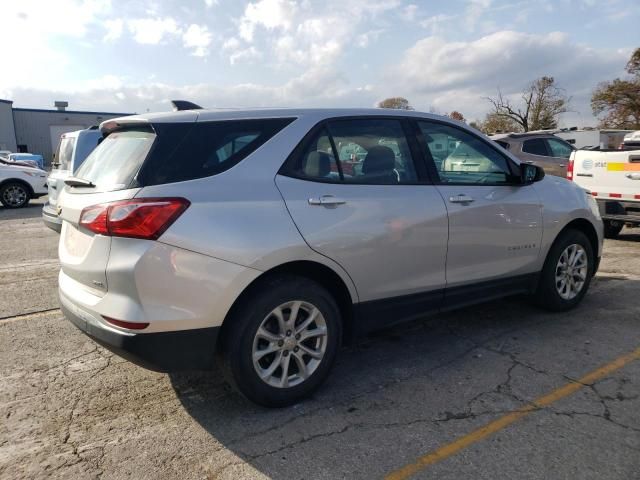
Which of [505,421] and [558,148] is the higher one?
[558,148]

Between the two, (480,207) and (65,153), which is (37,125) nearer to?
(65,153)

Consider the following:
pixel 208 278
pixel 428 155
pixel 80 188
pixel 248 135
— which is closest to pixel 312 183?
pixel 248 135

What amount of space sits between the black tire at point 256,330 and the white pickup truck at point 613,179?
21.6 ft

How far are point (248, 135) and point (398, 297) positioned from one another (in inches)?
59.5

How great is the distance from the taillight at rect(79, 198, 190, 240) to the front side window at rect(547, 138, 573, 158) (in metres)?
11.7

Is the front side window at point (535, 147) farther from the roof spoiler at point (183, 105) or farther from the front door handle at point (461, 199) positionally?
the roof spoiler at point (183, 105)

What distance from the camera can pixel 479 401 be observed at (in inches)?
128

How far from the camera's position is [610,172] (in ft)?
26.6

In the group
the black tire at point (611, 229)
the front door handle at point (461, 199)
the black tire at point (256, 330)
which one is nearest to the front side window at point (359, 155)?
the front door handle at point (461, 199)

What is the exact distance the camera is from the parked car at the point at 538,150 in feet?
39.1

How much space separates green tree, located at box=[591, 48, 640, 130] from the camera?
39188 mm

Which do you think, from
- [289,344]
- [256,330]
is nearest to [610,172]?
[289,344]

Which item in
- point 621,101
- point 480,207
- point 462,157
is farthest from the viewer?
point 621,101

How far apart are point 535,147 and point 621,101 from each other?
34.0 metres
